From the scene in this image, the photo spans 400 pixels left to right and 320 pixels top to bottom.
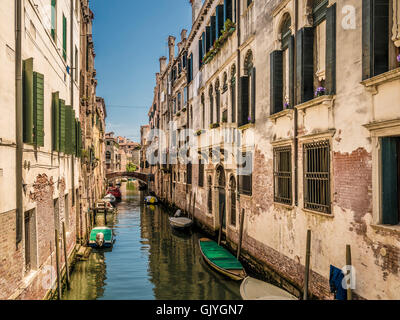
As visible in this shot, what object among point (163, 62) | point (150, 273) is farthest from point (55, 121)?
point (163, 62)

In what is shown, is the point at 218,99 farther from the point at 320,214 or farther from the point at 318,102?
the point at 320,214

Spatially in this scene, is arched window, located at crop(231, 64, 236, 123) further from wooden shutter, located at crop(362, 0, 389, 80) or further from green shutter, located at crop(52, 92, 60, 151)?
wooden shutter, located at crop(362, 0, 389, 80)

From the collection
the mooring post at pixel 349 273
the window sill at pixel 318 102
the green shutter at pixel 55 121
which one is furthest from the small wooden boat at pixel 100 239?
the mooring post at pixel 349 273

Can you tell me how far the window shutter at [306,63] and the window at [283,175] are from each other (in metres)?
1.45

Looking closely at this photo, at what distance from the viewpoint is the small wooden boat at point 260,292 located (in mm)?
7913

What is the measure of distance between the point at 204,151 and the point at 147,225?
780 cm

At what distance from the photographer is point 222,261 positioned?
11656 millimetres

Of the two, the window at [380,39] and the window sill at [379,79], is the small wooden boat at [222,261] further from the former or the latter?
the window at [380,39]

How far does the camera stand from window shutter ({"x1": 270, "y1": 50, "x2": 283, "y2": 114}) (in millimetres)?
9805

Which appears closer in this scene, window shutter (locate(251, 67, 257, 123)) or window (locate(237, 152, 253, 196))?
window shutter (locate(251, 67, 257, 123))

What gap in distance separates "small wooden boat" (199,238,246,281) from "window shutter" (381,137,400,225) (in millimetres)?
5648

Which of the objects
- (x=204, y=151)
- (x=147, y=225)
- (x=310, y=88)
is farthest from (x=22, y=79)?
(x=147, y=225)

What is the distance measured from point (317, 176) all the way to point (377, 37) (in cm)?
297

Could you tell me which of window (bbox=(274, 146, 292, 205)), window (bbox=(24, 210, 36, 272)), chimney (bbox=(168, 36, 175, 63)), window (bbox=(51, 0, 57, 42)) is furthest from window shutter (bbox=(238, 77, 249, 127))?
chimney (bbox=(168, 36, 175, 63))
